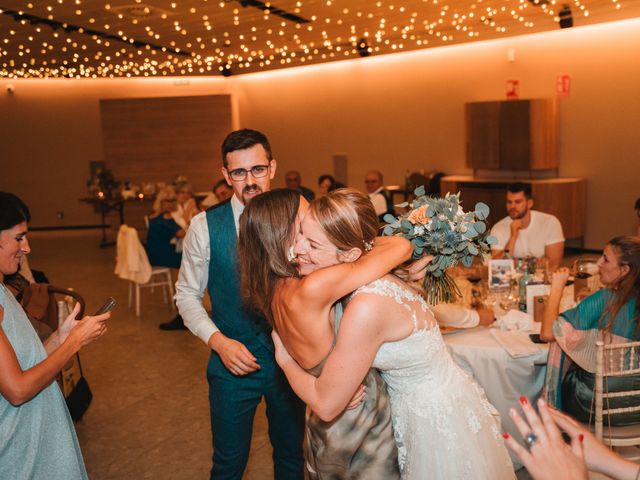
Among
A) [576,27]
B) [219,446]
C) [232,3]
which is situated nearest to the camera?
[219,446]

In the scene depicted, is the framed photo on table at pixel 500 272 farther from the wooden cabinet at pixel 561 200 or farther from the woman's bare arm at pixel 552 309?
the wooden cabinet at pixel 561 200

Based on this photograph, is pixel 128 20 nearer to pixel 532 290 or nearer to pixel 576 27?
pixel 576 27

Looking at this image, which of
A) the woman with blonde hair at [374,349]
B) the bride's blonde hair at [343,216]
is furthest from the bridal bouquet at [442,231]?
the bride's blonde hair at [343,216]

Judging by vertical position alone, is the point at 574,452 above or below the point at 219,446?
above

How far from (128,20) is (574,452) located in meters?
8.52

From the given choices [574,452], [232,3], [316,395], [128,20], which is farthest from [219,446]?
[128,20]

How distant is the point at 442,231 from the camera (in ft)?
7.95

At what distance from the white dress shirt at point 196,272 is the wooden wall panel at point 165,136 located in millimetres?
11622

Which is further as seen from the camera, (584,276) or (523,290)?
(584,276)

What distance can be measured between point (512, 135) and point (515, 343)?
7.39m

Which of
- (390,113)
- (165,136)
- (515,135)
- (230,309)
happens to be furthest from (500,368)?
(165,136)

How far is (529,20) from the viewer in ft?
31.1

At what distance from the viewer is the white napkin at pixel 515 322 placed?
3482mm

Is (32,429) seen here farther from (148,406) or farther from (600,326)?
(148,406)
